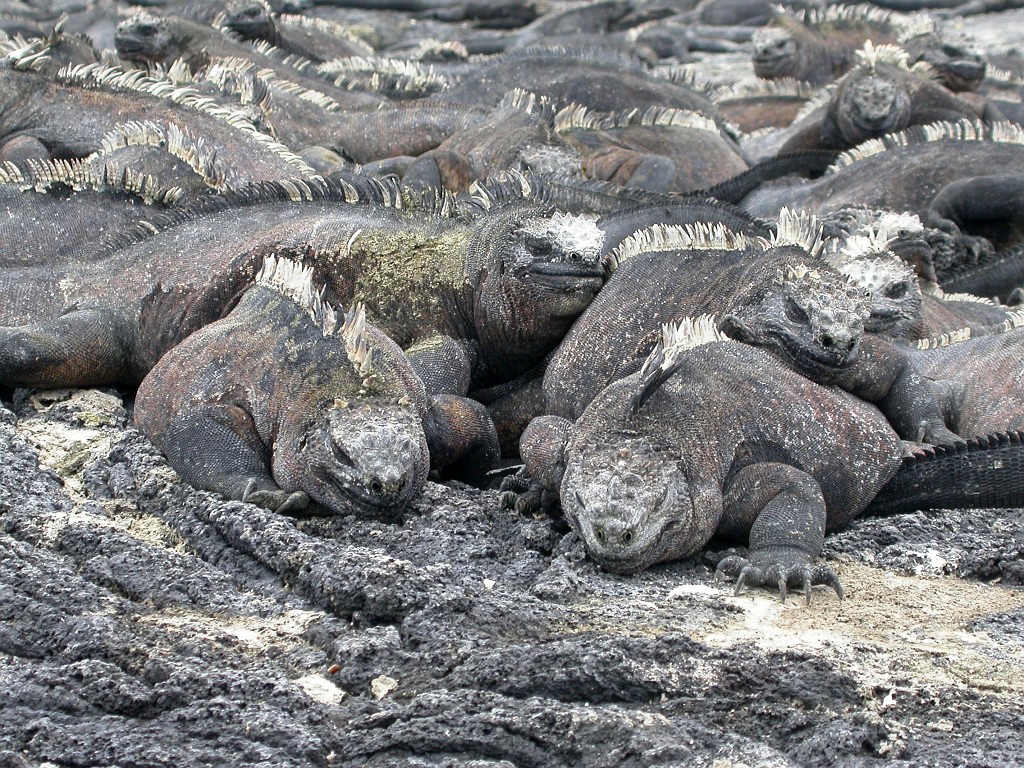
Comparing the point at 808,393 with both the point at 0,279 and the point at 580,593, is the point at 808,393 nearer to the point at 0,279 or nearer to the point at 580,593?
the point at 580,593

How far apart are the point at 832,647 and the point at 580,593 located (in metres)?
0.58

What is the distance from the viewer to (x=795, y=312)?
4.28m

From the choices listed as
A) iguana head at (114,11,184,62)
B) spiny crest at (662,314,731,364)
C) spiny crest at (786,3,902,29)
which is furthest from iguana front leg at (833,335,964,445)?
spiny crest at (786,3,902,29)

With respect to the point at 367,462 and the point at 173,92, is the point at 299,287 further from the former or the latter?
the point at 173,92

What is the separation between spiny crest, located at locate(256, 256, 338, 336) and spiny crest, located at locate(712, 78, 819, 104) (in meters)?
5.63

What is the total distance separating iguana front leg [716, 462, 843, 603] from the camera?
346cm

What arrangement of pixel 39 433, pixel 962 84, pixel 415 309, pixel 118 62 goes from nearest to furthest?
pixel 39 433 → pixel 415 309 → pixel 118 62 → pixel 962 84

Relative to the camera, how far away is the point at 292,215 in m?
5.01

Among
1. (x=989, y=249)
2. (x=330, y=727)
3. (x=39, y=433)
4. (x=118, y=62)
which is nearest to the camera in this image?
(x=330, y=727)

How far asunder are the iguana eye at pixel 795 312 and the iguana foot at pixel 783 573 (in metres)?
0.89

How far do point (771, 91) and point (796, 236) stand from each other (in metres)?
5.39

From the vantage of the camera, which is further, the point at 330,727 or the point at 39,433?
the point at 39,433

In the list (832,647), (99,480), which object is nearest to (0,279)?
(99,480)

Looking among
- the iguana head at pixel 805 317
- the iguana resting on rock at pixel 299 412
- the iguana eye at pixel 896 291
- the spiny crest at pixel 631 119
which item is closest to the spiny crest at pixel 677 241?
the iguana head at pixel 805 317
